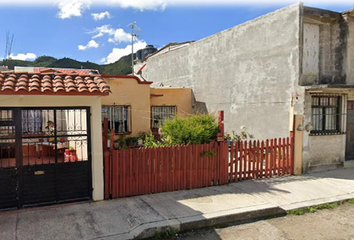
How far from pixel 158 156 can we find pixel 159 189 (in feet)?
2.80

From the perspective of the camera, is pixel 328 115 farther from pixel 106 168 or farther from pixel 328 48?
pixel 106 168

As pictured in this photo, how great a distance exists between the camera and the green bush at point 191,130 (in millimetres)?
7422

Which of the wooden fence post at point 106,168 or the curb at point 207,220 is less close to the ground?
the wooden fence post at point 106,168

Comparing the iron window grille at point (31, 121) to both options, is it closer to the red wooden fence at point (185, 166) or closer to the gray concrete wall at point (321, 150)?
the red wooden fence at point (185, 166)

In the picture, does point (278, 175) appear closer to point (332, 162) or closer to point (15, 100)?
point (332, 162)

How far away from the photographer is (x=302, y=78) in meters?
9.15

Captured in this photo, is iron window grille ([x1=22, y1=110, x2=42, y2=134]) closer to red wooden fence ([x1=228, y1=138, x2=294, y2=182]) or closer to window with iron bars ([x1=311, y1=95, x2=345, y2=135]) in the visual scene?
red wooden fence ([x1=228, y1=138, x2=294, y2=182])

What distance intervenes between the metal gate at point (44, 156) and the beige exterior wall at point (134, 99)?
5.95m

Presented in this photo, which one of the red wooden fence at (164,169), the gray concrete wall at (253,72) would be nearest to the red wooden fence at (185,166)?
the red wooden fence at (164,169)

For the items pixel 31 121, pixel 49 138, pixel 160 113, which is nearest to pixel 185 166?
pixel 49 138

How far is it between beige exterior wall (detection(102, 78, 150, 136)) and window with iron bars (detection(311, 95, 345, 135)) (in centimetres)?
717

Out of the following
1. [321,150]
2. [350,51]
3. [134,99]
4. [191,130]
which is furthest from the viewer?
[134,99]

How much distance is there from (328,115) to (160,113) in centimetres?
773

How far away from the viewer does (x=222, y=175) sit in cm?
768
